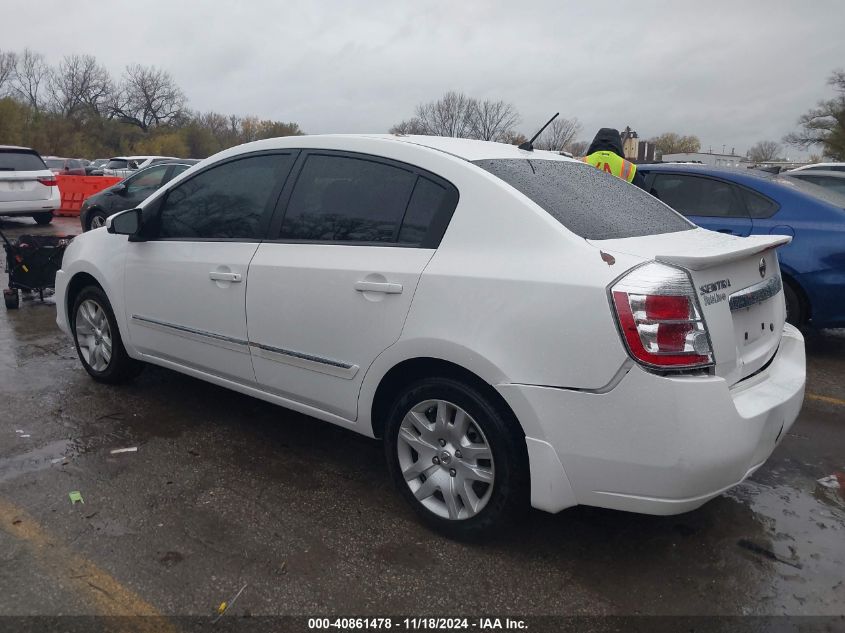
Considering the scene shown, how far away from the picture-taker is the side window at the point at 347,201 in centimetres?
305

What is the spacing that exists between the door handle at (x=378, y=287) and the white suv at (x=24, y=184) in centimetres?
1391

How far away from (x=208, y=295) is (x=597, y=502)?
2310 mm

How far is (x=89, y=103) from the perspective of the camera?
65.4 m

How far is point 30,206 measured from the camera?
14297 millimetres

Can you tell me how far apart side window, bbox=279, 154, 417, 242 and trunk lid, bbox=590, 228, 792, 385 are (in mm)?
955

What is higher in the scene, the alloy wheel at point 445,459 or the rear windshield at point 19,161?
the rear windshield at point 19,161

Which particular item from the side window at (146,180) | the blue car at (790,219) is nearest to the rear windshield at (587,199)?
the blue car at (790,219)

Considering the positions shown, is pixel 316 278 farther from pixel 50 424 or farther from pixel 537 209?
pixel 50 424

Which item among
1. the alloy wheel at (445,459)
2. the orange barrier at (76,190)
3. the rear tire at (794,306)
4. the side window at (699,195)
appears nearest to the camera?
the alloy wheel at (445,459)

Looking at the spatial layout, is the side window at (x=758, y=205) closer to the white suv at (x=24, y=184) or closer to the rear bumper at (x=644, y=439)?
the rear bumper at (x=644, y=439)

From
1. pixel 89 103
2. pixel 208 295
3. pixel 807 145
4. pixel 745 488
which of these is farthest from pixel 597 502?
pixel 89 103

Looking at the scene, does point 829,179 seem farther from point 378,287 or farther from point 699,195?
point 378,287

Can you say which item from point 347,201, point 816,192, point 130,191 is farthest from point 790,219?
point 130,191

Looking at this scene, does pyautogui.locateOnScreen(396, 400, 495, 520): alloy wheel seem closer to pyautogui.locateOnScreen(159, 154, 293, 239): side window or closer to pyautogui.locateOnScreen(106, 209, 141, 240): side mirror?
pyautogui.locateOnScreen(159, 154, 293, 239): side window
